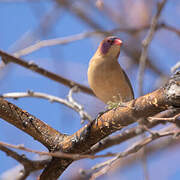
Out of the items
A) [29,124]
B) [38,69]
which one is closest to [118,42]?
[38,69]

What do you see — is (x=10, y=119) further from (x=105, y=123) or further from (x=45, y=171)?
(x=105, y=123)

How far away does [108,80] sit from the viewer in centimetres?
400

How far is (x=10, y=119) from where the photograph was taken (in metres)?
2.39

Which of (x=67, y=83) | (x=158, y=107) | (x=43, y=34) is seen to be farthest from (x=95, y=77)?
(x=158, y=107)

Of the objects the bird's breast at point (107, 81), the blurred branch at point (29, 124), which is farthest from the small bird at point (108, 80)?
the blurred branch at point (29, 124)

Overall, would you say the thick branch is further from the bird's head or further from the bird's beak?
the bird's beak

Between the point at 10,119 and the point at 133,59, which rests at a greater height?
the point at 133,59

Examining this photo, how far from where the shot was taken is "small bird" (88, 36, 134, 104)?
13.1 feet

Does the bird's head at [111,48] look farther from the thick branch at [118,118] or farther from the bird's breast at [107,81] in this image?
the thick branch at [118,118]

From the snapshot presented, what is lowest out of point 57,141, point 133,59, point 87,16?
point 57,141

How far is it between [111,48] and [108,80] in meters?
0.72

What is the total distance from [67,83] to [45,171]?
1.89 m

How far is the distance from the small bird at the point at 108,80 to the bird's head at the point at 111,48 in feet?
0.10

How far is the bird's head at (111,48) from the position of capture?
4.45 meters
